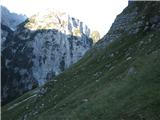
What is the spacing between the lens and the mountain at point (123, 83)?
3530 centimetres

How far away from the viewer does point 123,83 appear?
136ft

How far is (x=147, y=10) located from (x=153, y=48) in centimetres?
2027

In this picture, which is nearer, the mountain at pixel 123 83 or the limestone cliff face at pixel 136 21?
the mountain at pixel 123 83

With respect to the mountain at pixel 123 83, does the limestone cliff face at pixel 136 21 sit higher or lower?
higher

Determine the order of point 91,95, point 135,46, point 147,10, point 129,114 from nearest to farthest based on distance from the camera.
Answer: point 129,114, point 91,95, point 135,46, point 147,10

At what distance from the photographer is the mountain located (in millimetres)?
35303

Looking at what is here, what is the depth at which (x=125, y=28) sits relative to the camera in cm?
7594

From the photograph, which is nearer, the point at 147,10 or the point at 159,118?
the point at 159,118

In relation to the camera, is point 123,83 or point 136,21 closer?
point 123,83

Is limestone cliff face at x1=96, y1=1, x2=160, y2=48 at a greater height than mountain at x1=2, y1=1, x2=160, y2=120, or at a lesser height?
greater

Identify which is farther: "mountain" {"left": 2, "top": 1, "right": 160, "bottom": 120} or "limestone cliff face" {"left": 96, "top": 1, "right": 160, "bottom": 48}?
"limestone cliff face" {"left": 96, "top": 1, "right": 160, "bottom": 48}

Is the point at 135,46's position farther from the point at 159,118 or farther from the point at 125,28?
the point at 159,118

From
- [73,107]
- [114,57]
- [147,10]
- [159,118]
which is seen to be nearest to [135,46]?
[114,57]

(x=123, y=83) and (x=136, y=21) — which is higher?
(x=136, y=21)
